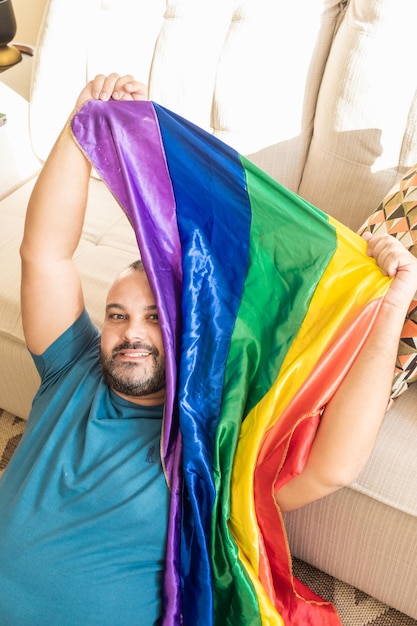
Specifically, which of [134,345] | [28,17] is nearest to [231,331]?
[134,345]

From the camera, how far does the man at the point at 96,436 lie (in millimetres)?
1041

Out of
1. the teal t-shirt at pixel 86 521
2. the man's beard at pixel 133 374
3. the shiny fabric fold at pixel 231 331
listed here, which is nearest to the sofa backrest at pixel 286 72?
the shiny fabric fold at pixel 231 331

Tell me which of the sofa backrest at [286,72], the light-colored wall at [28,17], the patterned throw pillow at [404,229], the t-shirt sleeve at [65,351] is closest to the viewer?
the patterned throw pillow at [404,229]

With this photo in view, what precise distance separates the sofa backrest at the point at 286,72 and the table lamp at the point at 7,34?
2.43ft

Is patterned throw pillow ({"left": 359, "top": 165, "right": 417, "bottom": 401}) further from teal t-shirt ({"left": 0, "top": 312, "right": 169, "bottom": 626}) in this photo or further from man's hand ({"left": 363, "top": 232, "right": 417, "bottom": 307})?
teal t-shirt ({"left": 0, "top": 312, "right": 169, "bottom": 626})

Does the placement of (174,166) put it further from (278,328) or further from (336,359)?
(336,359)

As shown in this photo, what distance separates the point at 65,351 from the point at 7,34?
1.93 meters

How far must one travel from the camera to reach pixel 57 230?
120 centimetres

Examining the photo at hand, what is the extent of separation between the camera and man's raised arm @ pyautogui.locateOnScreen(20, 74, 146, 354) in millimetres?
1179

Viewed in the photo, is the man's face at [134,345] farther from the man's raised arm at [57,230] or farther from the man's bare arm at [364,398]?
the man's bare arm at [364,398]

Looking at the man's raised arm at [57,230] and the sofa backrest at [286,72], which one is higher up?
the sofa backrest at [286,72]

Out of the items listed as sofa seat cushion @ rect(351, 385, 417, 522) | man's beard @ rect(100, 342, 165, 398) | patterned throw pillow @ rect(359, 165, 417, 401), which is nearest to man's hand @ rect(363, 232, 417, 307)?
patterned throw pillow @ rect(359, 165, 417, 401)

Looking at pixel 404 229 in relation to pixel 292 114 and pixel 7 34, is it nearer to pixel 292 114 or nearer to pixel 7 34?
pixel 292 114

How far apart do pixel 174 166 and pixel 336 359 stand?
0.48 meters
